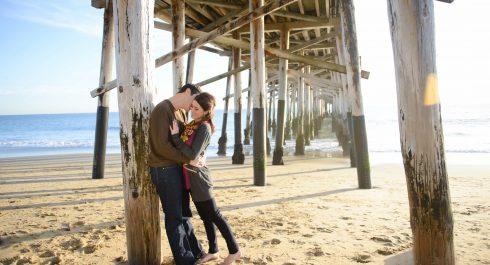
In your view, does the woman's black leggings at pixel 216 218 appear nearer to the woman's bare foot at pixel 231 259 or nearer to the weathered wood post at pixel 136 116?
the woman's bare foot at pixel 231 259

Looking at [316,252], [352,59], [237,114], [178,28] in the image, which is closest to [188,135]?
[316,252]

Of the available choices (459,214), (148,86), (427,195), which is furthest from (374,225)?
(148,86)

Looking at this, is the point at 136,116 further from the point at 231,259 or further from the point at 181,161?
the point at 231,259

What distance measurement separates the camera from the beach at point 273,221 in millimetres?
2806

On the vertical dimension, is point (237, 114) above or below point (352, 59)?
below

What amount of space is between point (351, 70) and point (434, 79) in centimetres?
342

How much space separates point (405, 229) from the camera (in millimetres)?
3414

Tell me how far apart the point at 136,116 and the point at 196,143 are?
1.69 ft

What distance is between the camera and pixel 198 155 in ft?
7.63

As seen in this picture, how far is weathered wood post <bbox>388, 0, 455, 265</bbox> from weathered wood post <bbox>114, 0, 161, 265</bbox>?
1.82m

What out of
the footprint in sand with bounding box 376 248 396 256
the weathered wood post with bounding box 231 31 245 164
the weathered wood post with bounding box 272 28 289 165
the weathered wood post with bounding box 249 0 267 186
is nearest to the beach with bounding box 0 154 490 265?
the footprint in sand with bounding box 376 248 396 256

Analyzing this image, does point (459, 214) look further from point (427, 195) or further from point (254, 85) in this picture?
point (254, 85)

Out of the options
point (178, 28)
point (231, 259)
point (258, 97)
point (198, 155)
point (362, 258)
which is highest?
point (178, 28)

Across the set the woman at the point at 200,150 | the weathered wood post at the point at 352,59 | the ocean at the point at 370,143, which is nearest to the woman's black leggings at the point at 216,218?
the woman at the point at 200,150
